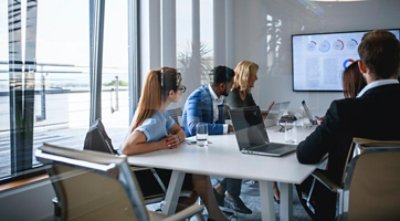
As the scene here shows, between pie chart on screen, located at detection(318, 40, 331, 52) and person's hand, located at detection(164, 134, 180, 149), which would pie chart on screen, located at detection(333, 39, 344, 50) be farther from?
person's hand, located at detection(164, 134, 180, 149)

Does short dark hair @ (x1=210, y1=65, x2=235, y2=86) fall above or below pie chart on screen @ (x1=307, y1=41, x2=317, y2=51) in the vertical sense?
below

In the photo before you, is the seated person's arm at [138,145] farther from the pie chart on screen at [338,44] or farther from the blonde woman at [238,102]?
the pie chart on screen at [338,44]

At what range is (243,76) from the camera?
393cm

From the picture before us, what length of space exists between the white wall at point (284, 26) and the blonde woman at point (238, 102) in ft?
3.23

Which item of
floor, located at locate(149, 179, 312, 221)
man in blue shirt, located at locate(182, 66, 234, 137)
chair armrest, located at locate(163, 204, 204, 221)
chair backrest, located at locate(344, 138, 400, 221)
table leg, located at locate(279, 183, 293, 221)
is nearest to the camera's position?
chair armrest, located at locate(163, 204, 204, 221)

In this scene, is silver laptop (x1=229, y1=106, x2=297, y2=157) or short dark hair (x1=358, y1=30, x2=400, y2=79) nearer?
short dark hair (x1=358, y1=30, x2=400, y2=79)

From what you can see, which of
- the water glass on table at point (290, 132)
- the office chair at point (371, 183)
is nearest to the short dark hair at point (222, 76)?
the water glass on table at point (290, 132)

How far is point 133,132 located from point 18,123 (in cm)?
106

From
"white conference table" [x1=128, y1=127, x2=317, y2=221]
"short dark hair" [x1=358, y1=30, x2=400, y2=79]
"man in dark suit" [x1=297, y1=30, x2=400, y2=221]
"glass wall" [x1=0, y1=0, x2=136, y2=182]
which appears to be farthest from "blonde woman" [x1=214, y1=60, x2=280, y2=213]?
"short dark hair" [x1=358, y1=30, x2=400, y2=79]

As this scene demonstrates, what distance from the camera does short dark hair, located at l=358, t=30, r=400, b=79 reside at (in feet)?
5.94

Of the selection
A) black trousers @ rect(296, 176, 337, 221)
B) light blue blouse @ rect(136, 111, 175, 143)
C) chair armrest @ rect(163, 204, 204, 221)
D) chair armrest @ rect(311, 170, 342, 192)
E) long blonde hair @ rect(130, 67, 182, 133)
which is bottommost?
black trousers @ rect(296, 176, 337, 221)

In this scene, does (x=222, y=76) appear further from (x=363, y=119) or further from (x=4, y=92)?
(x=363, y=119)

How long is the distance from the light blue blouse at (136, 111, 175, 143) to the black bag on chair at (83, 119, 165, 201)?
196 mm

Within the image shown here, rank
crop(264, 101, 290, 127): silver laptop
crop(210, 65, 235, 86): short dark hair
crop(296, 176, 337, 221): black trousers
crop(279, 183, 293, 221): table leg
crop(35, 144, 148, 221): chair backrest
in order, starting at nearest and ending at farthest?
1. crop(35, 144, 148, 221): chair backrest
2. crop(279, 183, 293, 221): table leg
3. crop(296, 176, 337, 221): black trousers
4. crop(264, 101, 290, 127): silver laptop
5. crop(210, 65, 235, 86): short dark hair
